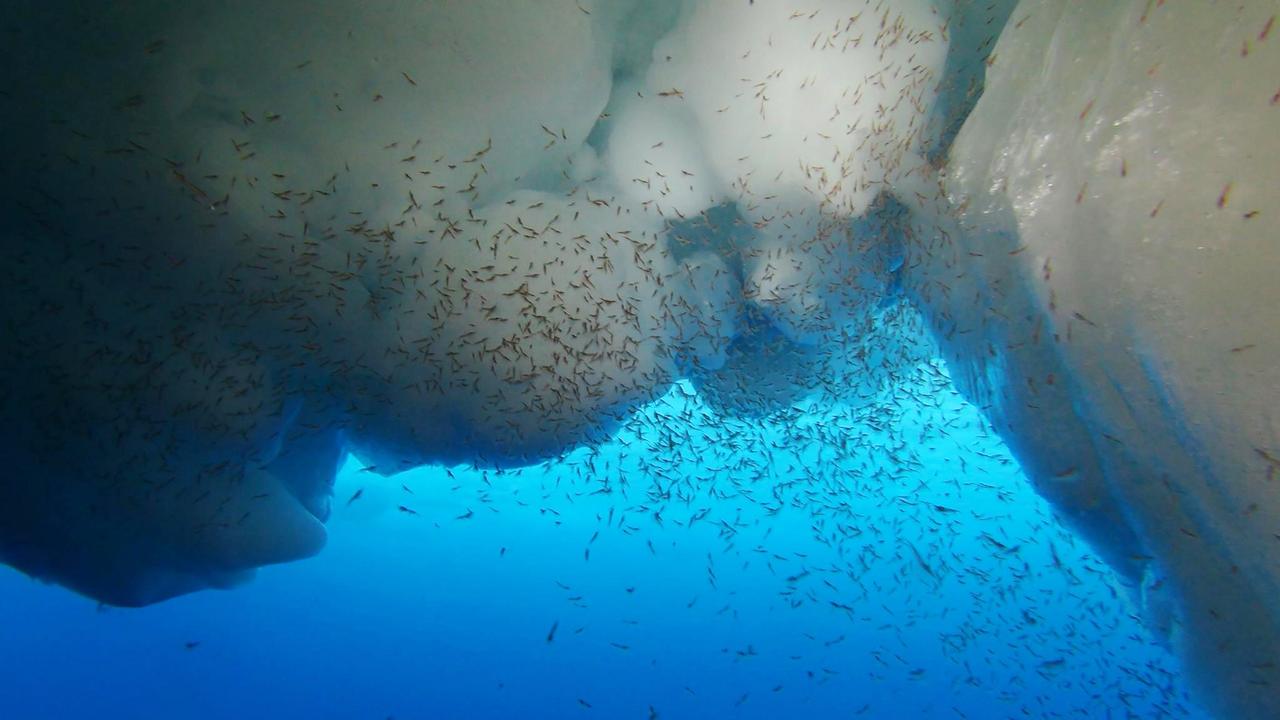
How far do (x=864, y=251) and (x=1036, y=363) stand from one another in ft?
4.37

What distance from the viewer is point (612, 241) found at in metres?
4.02

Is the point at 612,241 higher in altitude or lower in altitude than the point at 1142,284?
lower

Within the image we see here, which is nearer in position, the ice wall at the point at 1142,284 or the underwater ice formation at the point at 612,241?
the ice wall at the point at 1142,284

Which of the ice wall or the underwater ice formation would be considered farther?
the underwater ice formation

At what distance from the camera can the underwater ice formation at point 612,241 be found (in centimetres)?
253

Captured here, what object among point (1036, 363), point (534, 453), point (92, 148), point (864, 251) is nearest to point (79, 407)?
point (92, 148)

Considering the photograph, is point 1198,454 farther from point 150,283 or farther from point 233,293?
point 150,283

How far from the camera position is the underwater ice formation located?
2531mm

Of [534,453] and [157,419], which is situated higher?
[534,453]

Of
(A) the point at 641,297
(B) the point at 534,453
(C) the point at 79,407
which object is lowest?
(C) the point at 79,407

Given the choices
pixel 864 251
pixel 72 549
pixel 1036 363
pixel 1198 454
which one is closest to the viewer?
pixel 1198 454

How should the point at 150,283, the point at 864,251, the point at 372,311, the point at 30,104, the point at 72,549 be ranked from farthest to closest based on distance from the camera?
the point at 72,549 → the point at 864,251 → the point at 372,311 → the point at 150,283 → the point at 30,104

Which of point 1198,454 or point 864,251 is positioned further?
point 864,251

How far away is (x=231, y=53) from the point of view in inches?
123
